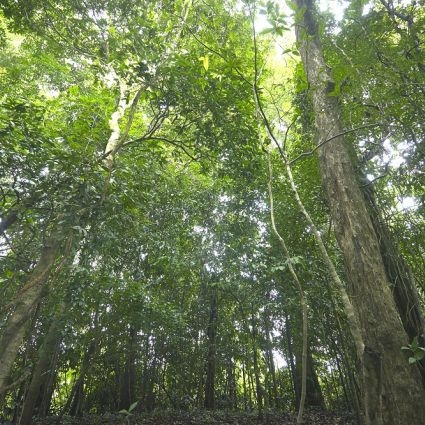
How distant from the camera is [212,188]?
9.28m

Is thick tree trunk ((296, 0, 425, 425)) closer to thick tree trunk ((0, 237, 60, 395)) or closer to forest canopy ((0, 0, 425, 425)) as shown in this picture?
forest canopy ((0, 0, 425, 425))

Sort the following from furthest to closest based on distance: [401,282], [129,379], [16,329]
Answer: [129,379] < [401,282] < [16,329]

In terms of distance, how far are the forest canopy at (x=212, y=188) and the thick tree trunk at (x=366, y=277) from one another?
0.01m

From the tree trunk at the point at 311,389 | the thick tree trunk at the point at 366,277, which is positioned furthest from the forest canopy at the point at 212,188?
the tree trunk at the point at 311,389

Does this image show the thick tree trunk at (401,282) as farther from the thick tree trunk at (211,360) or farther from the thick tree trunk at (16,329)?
the thick tree trunk at (211,360)

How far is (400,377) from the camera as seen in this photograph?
2.30 meters

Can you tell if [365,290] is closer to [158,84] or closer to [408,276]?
[408,276]

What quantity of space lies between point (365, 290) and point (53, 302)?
18.0ft

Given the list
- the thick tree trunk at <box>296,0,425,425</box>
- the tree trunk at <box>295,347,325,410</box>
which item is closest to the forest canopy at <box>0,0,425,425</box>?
the thick tree trunk at <box>296,0,425,425</box>

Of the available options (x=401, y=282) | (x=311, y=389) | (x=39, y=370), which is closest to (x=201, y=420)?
(x=39, y=370)

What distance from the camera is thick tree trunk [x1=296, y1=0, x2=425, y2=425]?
2.25m

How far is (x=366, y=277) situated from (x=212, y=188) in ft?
22.5

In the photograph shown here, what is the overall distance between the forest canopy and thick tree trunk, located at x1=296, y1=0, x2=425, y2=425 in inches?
0.6

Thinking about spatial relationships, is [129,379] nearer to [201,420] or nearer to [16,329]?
[201,420]
